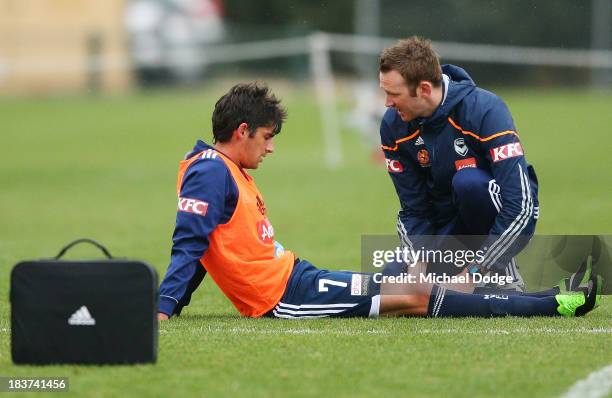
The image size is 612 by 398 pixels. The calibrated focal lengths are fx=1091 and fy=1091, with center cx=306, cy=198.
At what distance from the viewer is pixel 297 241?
10219mm

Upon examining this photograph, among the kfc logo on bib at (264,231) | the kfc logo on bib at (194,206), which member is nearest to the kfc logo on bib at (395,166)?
the kfc logo on bib at (264,231)

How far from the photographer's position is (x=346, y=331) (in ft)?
17.4

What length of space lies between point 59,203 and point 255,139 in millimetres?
9679

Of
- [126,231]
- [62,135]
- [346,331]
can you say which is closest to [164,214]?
[126,231]

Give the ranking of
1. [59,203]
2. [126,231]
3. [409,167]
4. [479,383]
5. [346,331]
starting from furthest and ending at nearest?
1. [59,203]
2. [126,231]
3. [409,167]
4. [346,331]
5. [479,383]

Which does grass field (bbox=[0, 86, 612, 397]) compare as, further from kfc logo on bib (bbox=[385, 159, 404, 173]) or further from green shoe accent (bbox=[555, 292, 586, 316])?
kfc logo on bib (bbox=[385, 159, 404, 173])

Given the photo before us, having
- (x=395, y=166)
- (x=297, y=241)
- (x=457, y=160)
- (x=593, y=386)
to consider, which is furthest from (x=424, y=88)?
(x=297, y=241)

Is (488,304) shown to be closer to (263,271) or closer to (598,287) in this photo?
(598,287)

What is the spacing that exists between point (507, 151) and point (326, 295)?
1216 millimetres

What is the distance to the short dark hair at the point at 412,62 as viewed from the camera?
5.78 m

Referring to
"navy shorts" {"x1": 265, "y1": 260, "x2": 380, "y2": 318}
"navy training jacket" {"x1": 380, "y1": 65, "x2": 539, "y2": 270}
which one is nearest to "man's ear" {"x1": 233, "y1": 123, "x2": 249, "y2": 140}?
"navy shorts" {"x1": 265, "y1": 260, "x2": 380, "y2": 318}

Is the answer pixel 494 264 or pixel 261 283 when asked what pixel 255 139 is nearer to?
pixel 261 283

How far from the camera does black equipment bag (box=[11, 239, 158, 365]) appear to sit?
14.5 ft

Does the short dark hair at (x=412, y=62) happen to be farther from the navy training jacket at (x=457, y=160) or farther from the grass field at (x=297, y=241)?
the grass field at (x=297, y=241)
